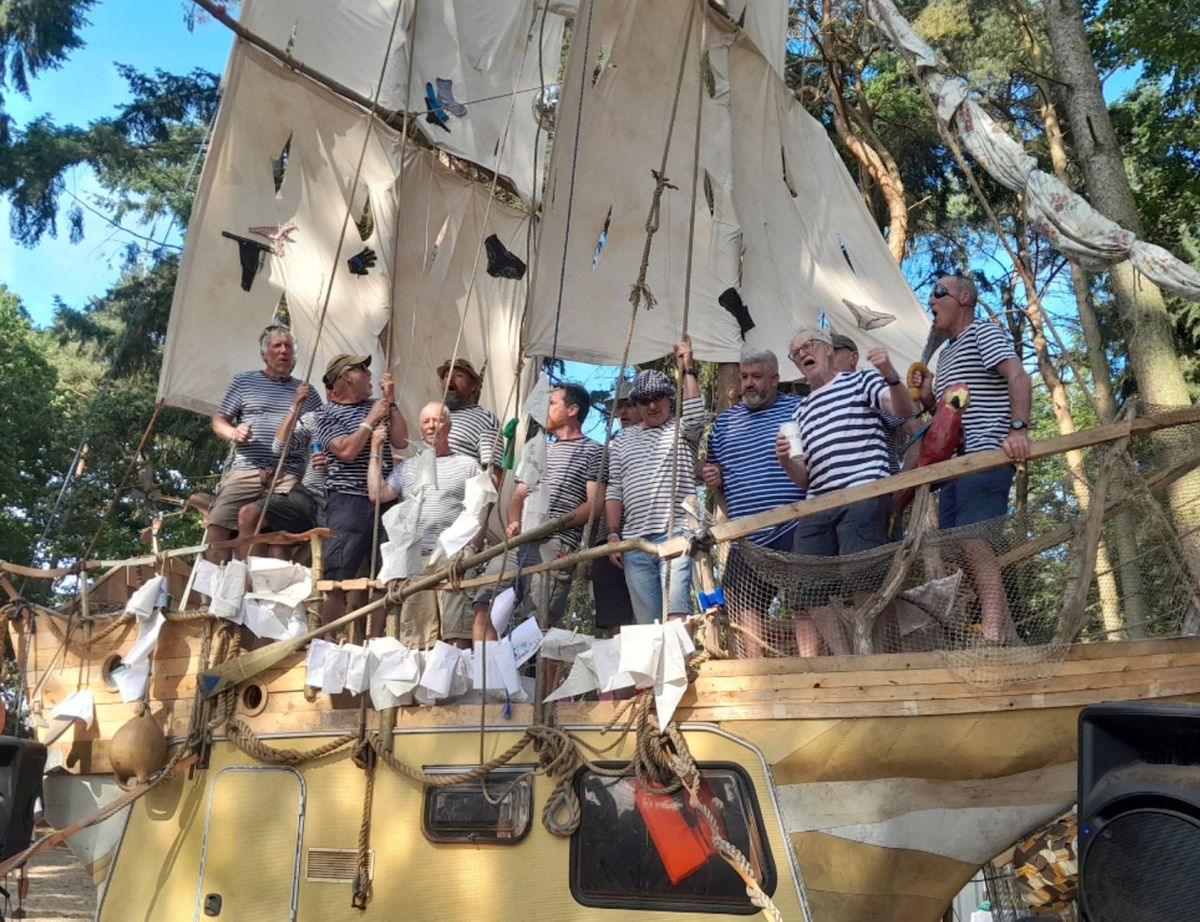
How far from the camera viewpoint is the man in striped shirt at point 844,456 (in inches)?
203

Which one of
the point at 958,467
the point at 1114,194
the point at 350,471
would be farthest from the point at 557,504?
the point at 1114,194

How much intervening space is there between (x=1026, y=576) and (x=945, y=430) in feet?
2.41

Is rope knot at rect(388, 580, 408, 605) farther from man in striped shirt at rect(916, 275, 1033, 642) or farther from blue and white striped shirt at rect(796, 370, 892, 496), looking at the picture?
man in striped shirt at rect(916, 275, 1033, 642)

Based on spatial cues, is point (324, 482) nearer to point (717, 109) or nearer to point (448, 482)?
point (448, 482)

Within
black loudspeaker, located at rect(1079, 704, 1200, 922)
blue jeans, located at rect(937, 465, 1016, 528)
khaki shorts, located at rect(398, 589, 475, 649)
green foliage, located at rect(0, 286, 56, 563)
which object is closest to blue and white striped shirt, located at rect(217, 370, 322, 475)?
khaki shorts, located at rect(398, 589, 475, 649)

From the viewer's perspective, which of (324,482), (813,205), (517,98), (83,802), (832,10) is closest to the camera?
(83,802)

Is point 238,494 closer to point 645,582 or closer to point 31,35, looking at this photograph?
point 645,582

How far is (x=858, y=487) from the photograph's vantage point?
4797 mm

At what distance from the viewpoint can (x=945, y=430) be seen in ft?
16.8

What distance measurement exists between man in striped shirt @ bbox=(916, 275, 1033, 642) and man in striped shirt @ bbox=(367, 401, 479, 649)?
2528mm

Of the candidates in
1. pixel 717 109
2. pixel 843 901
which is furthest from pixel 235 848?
pixel 717 109

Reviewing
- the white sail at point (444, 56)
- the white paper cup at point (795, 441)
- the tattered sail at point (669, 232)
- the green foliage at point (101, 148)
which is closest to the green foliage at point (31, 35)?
the green foliage at point (101, 148)

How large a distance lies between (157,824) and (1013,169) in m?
5.66

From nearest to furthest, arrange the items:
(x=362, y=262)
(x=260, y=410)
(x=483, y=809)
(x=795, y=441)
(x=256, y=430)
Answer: (x=483, y=809)
(x=795, y=441)
(x=256, y=430)
(x=260, y=410)
(x=362, y=262)
